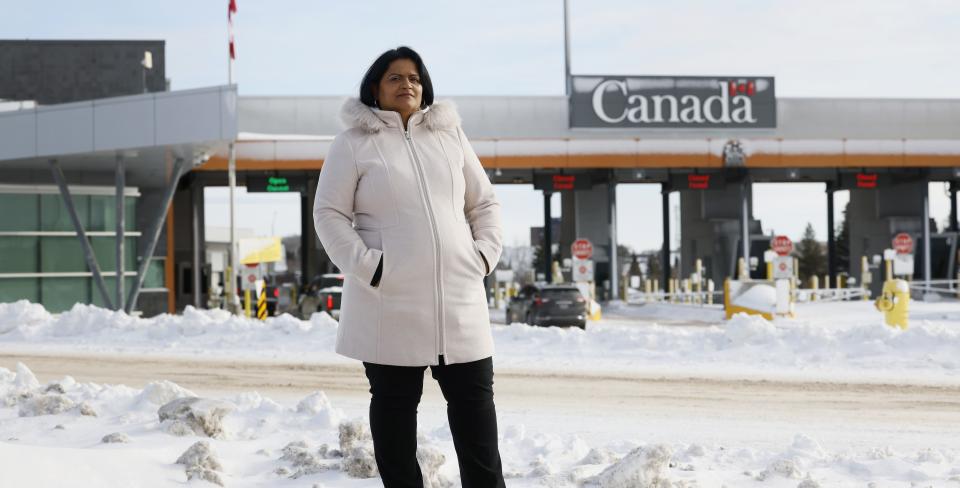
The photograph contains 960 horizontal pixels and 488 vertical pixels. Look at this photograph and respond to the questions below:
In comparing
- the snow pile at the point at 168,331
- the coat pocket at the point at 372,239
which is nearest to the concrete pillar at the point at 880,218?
the snow pile at the point at 168,331

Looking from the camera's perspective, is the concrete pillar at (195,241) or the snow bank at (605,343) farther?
the concrete pillar at (195,241)

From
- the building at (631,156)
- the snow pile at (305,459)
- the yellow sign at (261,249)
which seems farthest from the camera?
the building at (631,156)

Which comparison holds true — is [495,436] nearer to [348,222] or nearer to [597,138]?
[348,222]

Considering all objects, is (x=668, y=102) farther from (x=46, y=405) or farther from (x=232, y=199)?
(x=46, y=405)

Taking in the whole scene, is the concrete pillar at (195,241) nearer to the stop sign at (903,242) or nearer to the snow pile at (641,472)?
the stop sign at (903,242)

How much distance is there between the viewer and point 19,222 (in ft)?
87.7

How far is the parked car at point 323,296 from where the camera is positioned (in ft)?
83.9

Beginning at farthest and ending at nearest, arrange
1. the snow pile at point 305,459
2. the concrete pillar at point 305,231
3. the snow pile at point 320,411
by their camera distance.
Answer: the concrete pillar at point 305,231 → the snow pile at point 320,411 → the snow pile at point 305,459

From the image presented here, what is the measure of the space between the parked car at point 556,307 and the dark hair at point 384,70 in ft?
71.9

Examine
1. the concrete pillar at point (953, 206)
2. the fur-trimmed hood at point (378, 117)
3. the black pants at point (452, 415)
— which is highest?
the concrete pillar at point (953, 206)

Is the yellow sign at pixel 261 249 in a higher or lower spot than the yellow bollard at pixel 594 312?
higher

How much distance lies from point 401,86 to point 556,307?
22133 millimetres

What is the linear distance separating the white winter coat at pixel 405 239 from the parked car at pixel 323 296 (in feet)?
70.4

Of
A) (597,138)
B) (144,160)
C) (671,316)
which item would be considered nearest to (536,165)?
(597,138)
